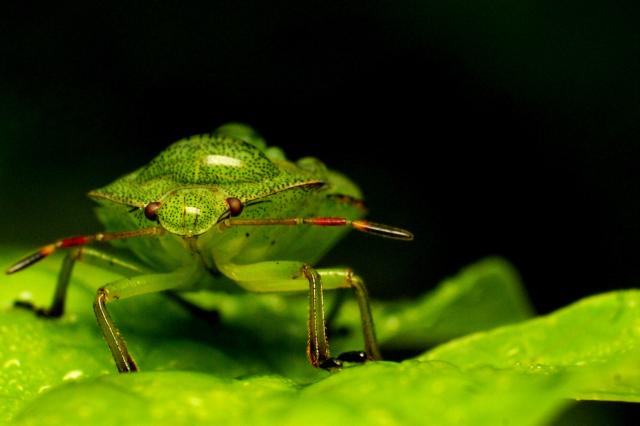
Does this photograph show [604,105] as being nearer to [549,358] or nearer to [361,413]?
[549,358]

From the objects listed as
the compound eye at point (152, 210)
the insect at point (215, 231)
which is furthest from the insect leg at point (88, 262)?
the compound eye at point (152, 210)

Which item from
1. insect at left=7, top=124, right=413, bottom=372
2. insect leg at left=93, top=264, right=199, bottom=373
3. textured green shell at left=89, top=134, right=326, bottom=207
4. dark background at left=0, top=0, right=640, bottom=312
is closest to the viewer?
insect leg at left=93, top=264, right=199, bottom=373

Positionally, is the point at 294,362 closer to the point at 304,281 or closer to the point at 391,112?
the point at 304,281

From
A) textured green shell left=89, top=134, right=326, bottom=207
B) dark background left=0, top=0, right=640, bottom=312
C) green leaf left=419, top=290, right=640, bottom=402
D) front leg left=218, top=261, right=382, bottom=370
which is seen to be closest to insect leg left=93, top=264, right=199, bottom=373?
front leg left=218, top=261, right=382, bottom=370

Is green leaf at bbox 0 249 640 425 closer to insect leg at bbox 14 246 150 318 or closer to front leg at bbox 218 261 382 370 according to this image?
insect leg at bbox 14 246 150 318

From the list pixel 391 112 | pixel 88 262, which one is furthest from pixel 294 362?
pixel 391 112

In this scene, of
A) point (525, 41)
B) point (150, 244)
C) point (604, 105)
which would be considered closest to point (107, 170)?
point (525, 41)
